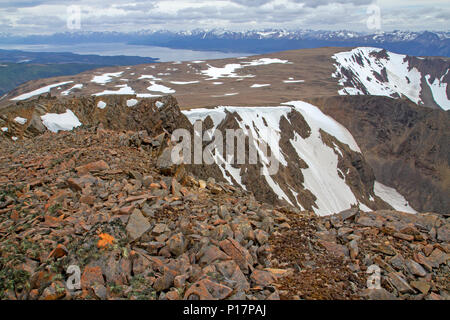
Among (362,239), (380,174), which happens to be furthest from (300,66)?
(362,239)

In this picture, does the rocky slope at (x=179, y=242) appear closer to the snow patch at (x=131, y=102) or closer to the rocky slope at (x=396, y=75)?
the snow patch at (x=131, y=102)

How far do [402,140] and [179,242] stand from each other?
9266cm

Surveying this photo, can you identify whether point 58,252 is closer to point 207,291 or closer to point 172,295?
point 172,295

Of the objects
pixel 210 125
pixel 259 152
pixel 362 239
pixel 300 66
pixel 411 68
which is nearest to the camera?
pixel 362 239

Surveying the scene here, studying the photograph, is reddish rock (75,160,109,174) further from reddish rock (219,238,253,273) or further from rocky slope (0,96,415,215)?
rocky slope (0,96,415,215)

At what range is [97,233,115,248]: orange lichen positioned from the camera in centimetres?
700

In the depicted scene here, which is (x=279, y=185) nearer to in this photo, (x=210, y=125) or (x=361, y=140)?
(x=210, y=125)

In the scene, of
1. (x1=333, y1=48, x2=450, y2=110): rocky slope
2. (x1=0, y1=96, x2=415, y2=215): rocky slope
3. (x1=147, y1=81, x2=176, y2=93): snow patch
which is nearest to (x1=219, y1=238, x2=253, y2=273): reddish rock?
(x1=0, y1=96, x2=415, y2=215): rocky slope

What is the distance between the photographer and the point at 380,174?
276 ft

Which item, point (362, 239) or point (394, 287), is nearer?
point (394, 287)

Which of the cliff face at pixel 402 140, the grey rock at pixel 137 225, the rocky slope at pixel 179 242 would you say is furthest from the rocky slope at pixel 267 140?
the grey rock at pixel 137 225

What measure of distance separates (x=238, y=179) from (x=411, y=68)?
196 m

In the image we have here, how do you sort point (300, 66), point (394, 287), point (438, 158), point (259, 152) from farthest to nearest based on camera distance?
1. point (300, 66)
2. point (438, 158)
3. point (259, 152)
4. point (394, 287)

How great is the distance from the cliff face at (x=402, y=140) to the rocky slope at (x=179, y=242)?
260 feet
